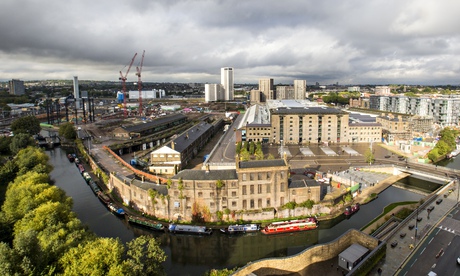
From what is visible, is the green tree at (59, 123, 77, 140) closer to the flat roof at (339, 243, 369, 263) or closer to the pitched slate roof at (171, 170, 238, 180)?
the pitched slate roof at (171, 170, 238, 180)

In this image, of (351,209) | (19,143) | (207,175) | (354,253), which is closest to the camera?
(354,253)

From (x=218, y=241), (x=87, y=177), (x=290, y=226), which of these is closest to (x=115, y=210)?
(x=218, y=241)

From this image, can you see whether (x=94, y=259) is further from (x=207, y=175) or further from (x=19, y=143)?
(x=19, y=143)

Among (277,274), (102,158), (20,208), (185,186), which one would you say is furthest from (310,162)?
(20,208)

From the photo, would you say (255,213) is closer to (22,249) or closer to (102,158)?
(22,249)

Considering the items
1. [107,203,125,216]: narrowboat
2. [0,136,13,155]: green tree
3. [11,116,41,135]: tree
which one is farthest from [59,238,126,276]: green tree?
[11,116,41,135]: tree

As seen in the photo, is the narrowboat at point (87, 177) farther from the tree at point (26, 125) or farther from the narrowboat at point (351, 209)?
the tree at point (26, 125)

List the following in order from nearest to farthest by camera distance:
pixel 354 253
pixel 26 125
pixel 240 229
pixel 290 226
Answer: pixel 354 253 < pixel 240 229 < pixel 290 226 < pixel 26 125
